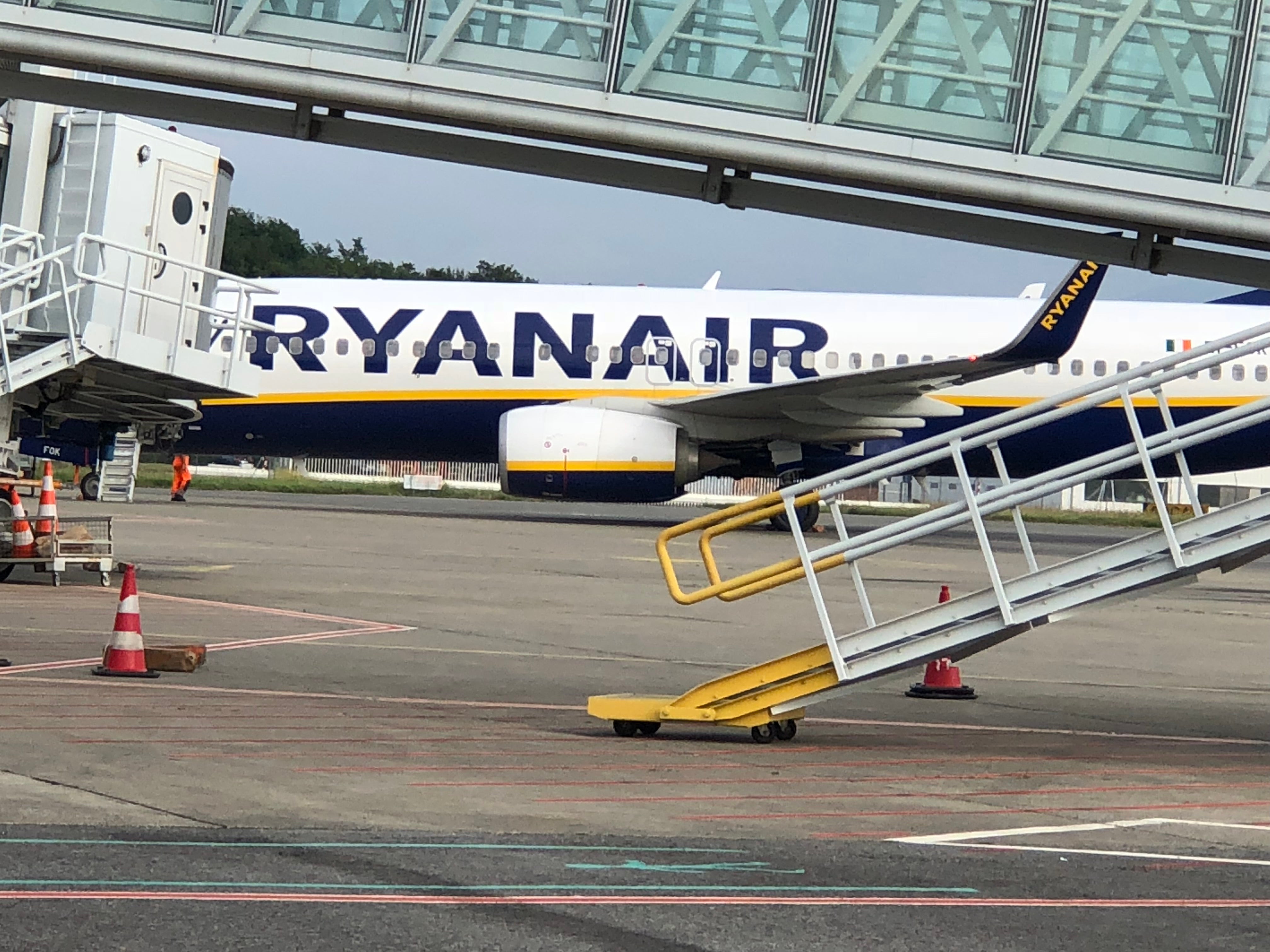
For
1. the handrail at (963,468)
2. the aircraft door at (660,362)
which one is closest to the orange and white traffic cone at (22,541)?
the handrail at (963,468)

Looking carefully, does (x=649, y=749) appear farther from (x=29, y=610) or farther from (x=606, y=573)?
(x=606, y=573)

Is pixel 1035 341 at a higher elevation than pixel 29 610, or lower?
higher

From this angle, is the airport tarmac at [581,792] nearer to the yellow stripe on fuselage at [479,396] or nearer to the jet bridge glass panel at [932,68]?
the jet bridge glass panel at [932,68]

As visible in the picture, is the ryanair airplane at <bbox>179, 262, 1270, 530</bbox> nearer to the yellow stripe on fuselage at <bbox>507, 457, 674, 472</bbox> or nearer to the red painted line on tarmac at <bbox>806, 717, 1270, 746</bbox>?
the yellow stripe on fuselage at <bbox>507, 457, 674, 472</bbox>

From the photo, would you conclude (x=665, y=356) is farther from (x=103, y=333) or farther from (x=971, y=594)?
(x=971, y=594)

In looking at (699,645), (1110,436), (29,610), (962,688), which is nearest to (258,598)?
(29,610)

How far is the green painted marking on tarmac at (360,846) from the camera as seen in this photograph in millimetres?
5980

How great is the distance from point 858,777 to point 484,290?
2342 cm

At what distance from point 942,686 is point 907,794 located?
13.8 feet

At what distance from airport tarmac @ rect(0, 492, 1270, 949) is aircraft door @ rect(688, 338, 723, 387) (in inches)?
558

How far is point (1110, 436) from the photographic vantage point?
3145 cm

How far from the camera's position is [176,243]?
19.0m

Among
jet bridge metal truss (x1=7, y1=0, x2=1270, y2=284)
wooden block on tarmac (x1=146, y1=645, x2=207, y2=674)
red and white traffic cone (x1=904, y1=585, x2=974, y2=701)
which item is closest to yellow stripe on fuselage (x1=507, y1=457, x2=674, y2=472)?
red and white traffic cone (x1=904, y1=585, x2=974, y2=701)

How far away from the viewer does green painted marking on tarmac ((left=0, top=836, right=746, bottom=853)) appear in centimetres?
598
